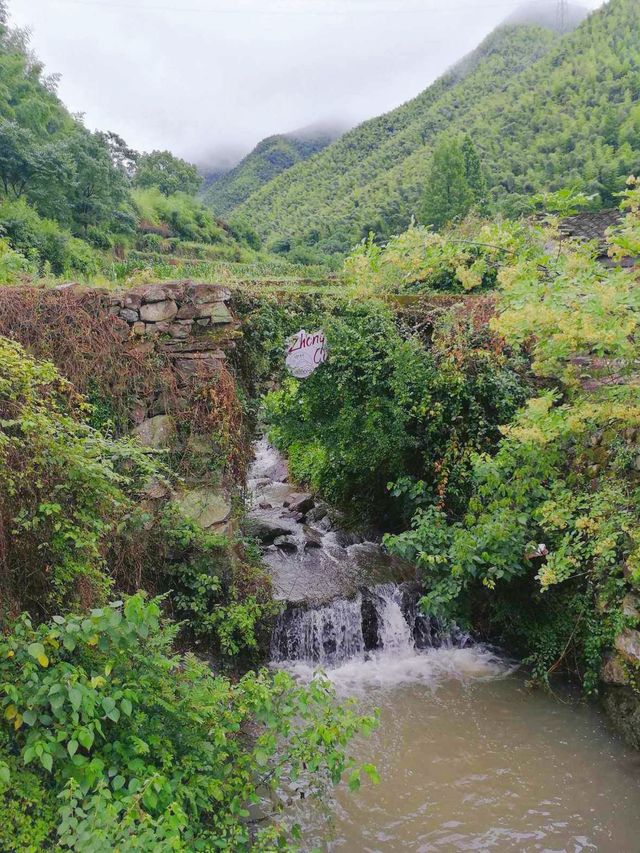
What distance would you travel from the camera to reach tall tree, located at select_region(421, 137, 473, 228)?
31391mm

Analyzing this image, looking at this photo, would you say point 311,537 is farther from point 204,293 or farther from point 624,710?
point 624,710

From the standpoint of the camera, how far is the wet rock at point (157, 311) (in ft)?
17.3

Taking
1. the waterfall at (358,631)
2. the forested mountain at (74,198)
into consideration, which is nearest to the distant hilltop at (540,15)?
the forested mountain at (74,198)

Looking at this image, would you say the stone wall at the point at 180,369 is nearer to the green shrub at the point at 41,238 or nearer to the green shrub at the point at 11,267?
the green shrub at the point at 11,267

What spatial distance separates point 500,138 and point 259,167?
3177 centimetres

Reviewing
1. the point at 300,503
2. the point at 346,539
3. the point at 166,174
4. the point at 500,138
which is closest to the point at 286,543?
the point at 346,539

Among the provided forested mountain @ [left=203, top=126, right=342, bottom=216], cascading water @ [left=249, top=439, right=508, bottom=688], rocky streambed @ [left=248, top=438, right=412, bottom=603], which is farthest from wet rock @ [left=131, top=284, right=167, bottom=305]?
forested mountain @ [left=203, top=126, right=342, bottom=216]

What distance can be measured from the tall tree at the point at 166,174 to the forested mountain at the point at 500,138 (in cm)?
586

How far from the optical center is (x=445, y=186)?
32000mm

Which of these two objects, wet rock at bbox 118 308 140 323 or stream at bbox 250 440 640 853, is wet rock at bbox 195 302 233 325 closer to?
wet rock at bbox 118 308 140 323

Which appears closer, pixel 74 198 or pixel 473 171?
pixel 74 198

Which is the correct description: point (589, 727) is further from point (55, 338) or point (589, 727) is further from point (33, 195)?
point (33, 195)

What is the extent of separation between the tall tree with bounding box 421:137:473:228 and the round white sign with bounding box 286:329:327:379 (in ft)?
91.7

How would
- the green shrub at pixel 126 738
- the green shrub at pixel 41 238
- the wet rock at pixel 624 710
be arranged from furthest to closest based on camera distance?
the green shrub at pixel 41 238
the wet rock at pixel 624 710
the green shrub at pixel 126 738
